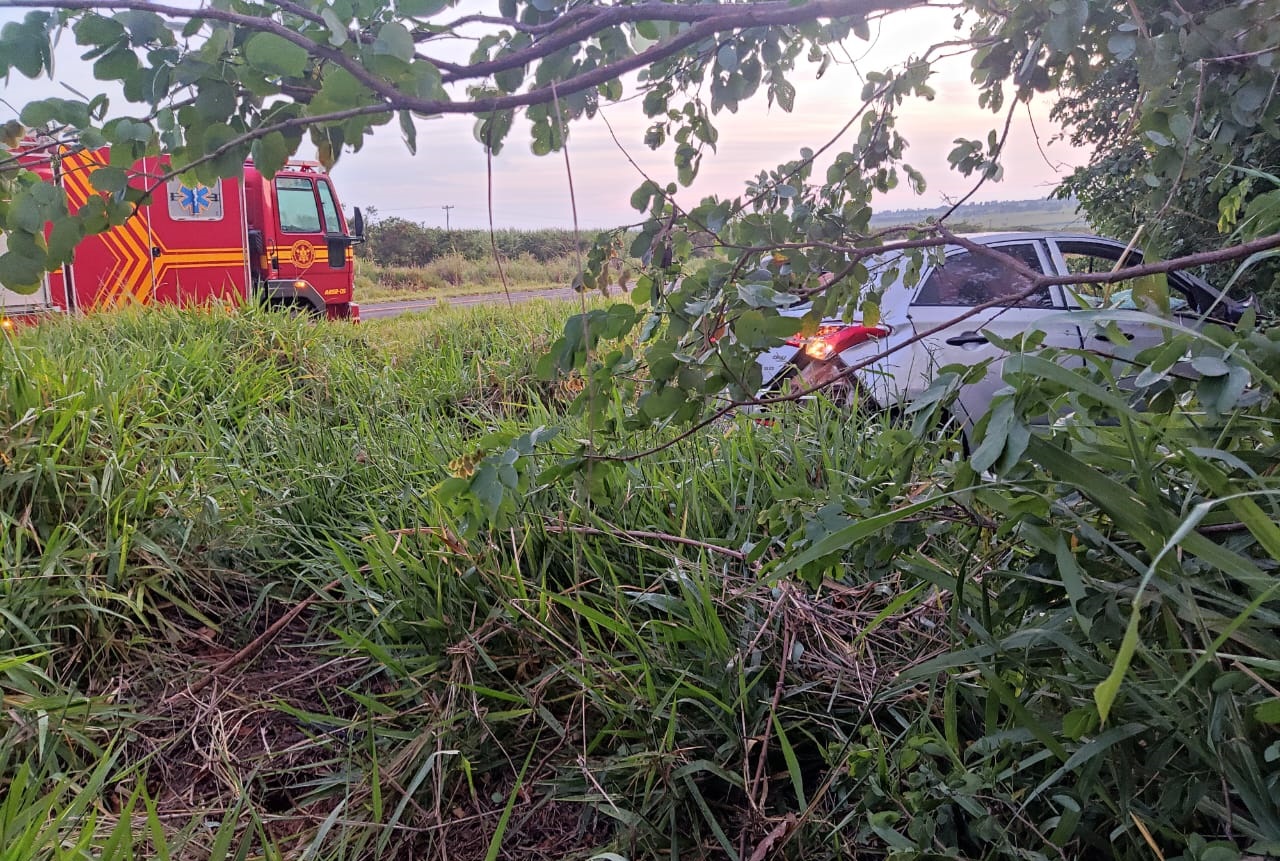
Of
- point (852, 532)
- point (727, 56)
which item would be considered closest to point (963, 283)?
point (727, 56)

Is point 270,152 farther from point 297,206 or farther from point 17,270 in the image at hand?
point 297,206

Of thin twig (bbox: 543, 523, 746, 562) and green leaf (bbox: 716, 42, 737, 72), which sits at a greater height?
green leaf (bbox: 716, 42, 737, 72)

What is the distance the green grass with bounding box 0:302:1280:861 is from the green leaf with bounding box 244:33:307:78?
645mm

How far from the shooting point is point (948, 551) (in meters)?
1.96

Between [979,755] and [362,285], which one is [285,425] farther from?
[362,285]

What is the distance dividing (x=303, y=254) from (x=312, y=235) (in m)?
0.28

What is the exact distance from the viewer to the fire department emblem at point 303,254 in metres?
11.0

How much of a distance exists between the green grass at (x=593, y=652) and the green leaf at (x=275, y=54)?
2.11 feet

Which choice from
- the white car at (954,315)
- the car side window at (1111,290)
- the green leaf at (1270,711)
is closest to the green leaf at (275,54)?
the car side window at (1111,290)

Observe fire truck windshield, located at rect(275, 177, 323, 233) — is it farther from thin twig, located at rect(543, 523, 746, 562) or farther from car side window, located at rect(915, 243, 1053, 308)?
thin twig, located at rect(543, 523, 746, 562)

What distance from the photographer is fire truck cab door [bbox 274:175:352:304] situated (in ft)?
35.5

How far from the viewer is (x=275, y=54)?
1.04m

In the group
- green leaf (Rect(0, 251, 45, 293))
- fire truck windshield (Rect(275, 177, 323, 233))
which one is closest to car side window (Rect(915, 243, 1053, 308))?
green leaf (Rect(0, 251, 45, 293))

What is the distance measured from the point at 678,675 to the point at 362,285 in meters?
25.6
